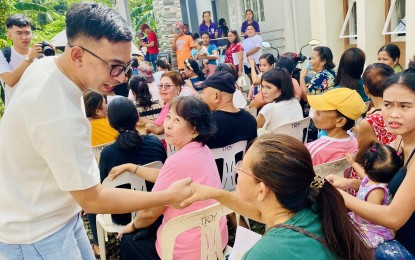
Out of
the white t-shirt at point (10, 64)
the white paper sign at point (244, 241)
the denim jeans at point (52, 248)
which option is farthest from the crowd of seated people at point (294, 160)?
the white t-shirt at point (10, 64)

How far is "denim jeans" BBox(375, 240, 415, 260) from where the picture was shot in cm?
177

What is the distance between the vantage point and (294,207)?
4.24ft

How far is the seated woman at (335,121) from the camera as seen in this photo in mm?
2592

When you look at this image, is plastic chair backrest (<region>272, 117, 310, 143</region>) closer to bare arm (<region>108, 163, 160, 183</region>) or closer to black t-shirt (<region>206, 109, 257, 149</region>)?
black t-shirt (<region>206, 109, 257, 149</region>)

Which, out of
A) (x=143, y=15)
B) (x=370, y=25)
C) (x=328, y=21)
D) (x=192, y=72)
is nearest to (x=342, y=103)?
(x=192, y=72)

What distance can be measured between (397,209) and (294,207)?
71 cm

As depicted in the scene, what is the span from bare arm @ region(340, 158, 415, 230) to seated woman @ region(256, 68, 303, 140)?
1.99 m

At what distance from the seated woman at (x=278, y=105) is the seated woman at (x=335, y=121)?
100 centimetres

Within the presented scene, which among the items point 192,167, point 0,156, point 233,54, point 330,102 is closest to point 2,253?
point 0,156

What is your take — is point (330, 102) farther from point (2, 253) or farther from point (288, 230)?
point (2, 253)

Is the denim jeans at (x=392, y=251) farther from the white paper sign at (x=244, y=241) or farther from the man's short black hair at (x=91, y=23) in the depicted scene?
the man's short black hair at (x=91, y=23)

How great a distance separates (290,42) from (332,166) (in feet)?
27.4

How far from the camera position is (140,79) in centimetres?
486

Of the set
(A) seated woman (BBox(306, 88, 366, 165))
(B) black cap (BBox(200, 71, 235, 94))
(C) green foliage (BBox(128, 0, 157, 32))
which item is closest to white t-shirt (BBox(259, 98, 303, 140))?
(B) black cap (BBox(200, 71, 235, 94))
